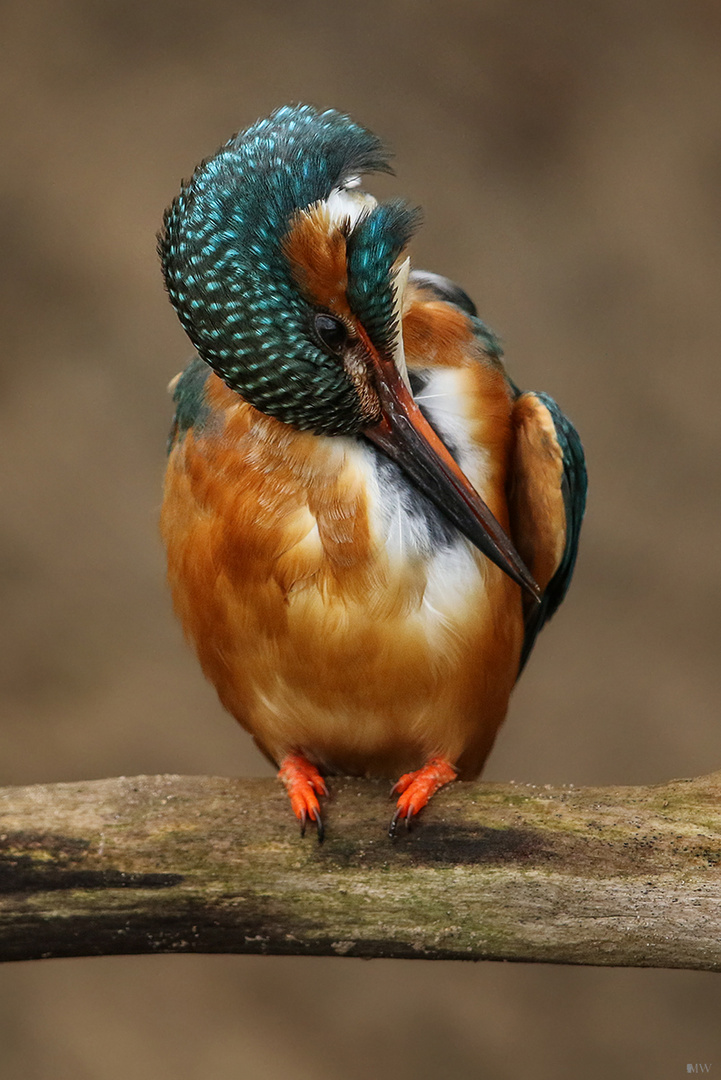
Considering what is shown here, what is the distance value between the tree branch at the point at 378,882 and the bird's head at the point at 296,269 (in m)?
0.59

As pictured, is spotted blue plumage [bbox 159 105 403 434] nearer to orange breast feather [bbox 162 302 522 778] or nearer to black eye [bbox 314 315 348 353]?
black eye [bbox 314 315 348 353]

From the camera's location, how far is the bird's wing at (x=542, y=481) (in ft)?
5.76

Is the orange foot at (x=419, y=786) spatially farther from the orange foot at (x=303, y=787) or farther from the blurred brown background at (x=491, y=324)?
the blurred brown background at (x=491, y=324)

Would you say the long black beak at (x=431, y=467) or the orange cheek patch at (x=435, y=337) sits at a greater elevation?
the orange cheek patch at (x=435, y=337)

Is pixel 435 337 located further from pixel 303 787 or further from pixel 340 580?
pixel 303 787

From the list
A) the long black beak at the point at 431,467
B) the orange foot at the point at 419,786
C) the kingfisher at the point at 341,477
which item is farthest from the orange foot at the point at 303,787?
the long black beak at the point at 431,467

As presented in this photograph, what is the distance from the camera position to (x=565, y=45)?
123 inches

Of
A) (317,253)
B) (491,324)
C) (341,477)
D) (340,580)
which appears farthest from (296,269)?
(491,324)

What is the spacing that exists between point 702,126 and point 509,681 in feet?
6.74

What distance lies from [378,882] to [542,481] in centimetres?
63

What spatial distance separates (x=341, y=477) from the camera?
159 centimetres

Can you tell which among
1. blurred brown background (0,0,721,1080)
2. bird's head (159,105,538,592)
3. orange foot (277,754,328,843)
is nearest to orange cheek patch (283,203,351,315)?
bird's head (159,105,538,592)

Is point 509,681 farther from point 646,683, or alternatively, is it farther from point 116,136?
point 116,136

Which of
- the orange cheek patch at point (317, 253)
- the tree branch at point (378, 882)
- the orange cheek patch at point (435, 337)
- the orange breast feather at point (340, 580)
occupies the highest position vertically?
the orange cheek patch at point (317, 253)
